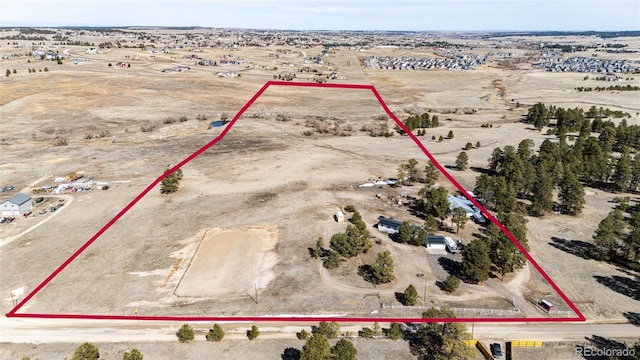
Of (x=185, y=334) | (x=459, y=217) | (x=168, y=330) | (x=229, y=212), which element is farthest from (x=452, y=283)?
(x=229, y=212)

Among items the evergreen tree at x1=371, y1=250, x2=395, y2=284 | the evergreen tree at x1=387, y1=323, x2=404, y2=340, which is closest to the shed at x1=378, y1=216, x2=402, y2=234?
the evergreen tree at x1=371, y1=250, x2=395, y2=284

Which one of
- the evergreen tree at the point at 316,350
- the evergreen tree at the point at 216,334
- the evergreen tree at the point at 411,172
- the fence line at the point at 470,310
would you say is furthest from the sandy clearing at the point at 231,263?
the evergreen tree at the point at 411,172

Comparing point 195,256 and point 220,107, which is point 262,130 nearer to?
point 220,107

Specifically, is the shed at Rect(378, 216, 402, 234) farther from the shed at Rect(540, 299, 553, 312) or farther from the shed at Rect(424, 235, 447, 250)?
the shed at Rect(540, 299, 553, 312)

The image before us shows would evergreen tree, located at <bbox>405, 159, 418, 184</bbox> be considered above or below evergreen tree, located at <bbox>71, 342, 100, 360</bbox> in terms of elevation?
above

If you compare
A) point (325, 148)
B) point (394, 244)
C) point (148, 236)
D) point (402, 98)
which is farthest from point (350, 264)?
point (402, 98)

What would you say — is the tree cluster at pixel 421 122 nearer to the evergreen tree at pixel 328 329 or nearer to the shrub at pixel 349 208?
the shrub at pixel 349 208

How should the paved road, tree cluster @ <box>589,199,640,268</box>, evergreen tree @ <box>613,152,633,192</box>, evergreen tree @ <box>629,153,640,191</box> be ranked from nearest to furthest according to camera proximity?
1. the paved road
2. tree cluster @ <box>589,199,640,268</box>
3. evergreen tree @ <box>613,152,633,192</box>
4. evergreen tree @ <box>629,153,640,191</box>
